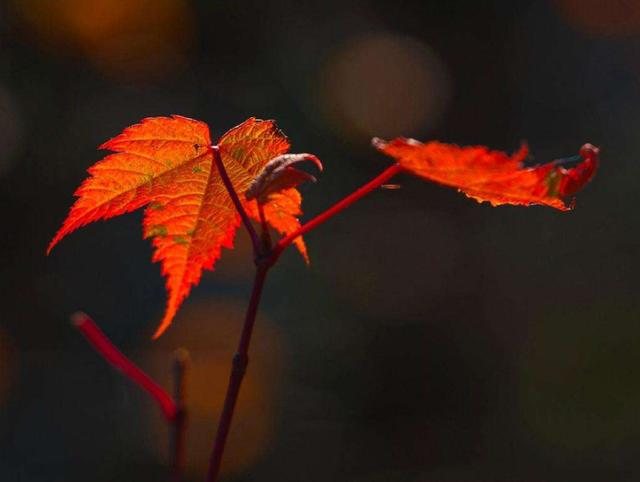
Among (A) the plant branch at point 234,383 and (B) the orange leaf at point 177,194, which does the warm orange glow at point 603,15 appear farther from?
(A) the plant branch at point 234,383

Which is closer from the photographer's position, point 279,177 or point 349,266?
point 279,177

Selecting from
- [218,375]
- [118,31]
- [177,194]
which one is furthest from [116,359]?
[118,31]

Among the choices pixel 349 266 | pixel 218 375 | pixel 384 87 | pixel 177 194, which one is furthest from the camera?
pixel 384 87

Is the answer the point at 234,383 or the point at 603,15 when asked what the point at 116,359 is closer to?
the point at 234,383

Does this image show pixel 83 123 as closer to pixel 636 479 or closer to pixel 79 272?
pixel 79 272

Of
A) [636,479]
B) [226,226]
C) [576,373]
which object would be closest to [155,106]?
[576,373]

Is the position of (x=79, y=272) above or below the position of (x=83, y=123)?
below

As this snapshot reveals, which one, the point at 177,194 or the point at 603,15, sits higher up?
the point at 603,15
